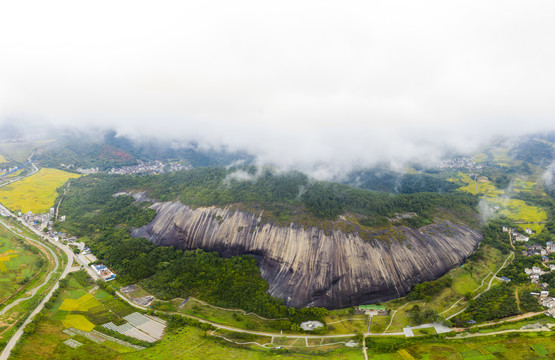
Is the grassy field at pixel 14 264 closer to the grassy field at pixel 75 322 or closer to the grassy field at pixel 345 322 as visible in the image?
the grassy field at pixel 75 322

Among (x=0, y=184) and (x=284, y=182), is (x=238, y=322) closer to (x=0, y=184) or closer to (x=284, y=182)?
(x=284, y=182)

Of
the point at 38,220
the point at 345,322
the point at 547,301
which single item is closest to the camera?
the point at 547,301

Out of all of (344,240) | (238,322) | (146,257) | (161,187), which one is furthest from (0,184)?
(344,240)

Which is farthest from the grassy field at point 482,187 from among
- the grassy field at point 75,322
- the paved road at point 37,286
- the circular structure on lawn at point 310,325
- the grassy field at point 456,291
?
the paved road at point 37,286

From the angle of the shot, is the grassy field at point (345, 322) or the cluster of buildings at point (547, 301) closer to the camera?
the cluster of buildings at point (547, 301)

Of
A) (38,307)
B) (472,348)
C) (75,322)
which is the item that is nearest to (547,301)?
(472,348)

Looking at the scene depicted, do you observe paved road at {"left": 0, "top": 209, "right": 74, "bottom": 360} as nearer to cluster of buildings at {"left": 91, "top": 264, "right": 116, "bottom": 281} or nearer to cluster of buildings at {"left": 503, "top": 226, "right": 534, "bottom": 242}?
cluster of buildings at {"left": 91, "top": 264, "right": 116, "bottom": 281}

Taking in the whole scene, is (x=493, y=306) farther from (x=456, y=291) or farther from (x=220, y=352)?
(x=220, y=352)
